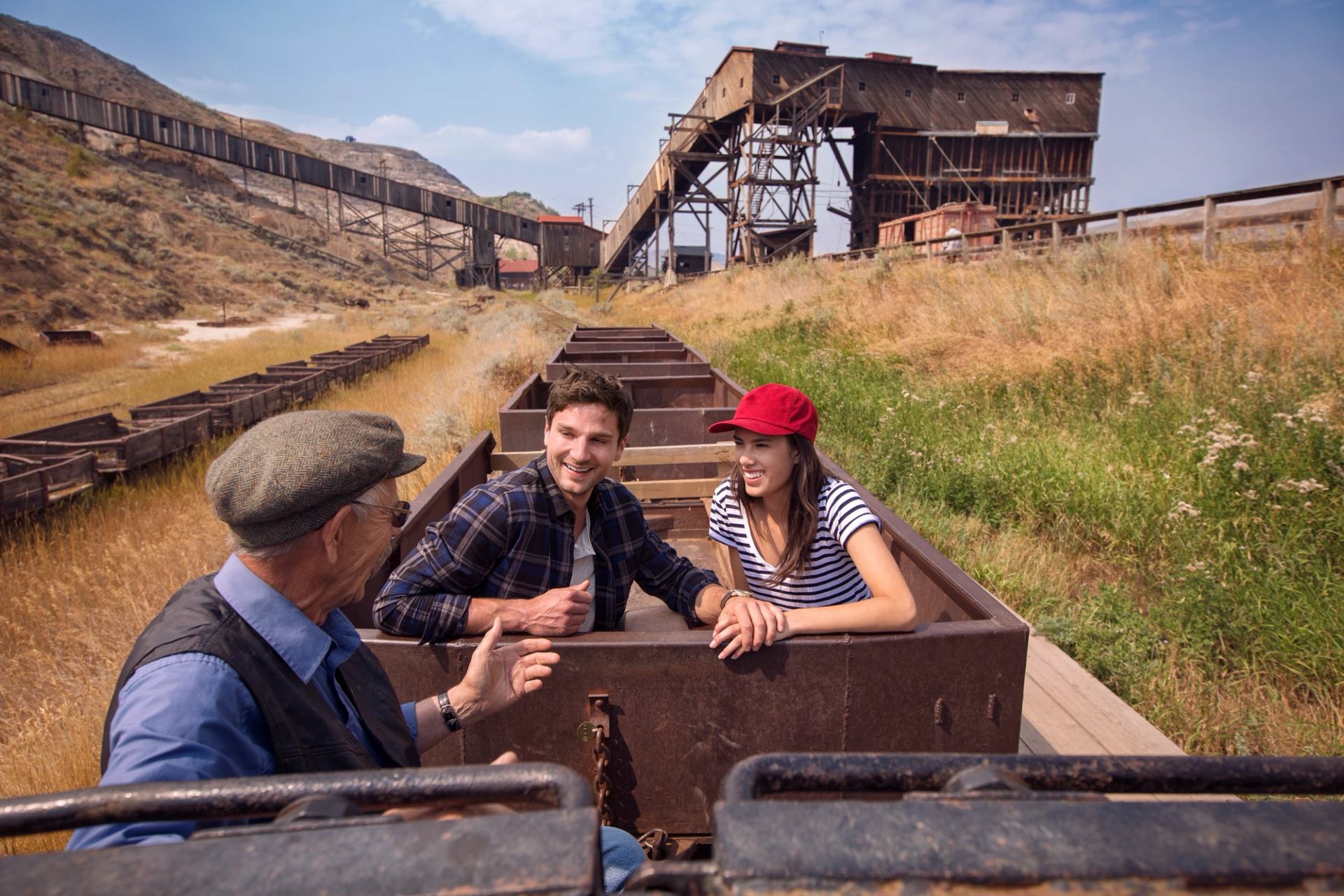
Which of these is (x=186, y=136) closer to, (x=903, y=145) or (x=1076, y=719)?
(x=903, y=145)

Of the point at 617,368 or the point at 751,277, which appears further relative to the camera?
the point at 751,277

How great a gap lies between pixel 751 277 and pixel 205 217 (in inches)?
1450

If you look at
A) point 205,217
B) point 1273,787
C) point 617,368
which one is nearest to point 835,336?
point 617,368

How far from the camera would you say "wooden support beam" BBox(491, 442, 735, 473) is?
4801mm

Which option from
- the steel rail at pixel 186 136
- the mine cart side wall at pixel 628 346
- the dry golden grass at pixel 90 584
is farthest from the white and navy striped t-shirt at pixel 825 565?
the steel rail at pixel 186 136

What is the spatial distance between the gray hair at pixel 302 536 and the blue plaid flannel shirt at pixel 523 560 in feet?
2.26

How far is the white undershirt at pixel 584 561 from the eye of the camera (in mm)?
2590

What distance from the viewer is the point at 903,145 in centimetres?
3281

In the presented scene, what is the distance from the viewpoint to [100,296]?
2703cm

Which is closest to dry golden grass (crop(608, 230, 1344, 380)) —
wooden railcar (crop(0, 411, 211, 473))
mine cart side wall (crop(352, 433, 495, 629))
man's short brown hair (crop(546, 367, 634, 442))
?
mine cart side wall (crop(352, 433, 495, 629))

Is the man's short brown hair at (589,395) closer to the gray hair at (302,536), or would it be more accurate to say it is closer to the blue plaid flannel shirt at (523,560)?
the blue plaid flannel shirt at (523,560)

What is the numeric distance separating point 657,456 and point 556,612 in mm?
2627

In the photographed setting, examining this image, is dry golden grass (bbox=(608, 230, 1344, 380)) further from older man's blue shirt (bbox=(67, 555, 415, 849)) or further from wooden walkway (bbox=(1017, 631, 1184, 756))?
older man's blue shirt (bbox=(67, 555, 415, 849))

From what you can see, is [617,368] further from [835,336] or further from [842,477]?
[835,336]
